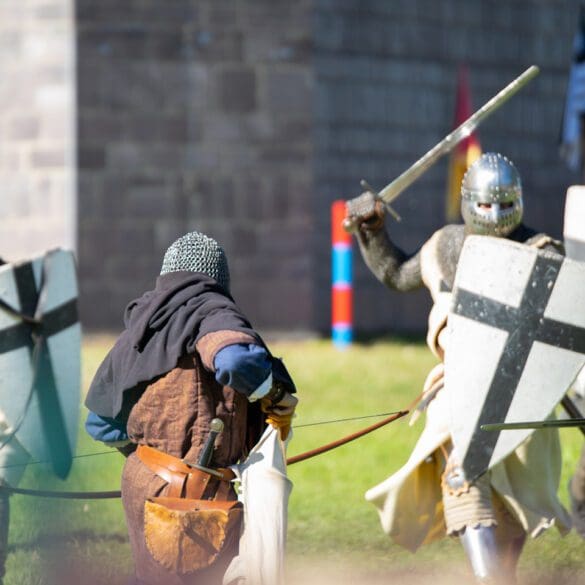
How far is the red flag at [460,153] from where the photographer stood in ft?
44.8

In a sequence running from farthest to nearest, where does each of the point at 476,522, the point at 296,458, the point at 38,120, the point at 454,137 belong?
the point at 38,120, the point at 454,137, the point at 296,458, the point at 476,522

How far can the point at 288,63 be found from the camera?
1322cm

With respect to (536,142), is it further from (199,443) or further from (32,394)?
(199,443)

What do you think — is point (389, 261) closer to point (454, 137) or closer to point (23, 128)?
point (454, 137)

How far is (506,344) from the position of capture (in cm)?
526

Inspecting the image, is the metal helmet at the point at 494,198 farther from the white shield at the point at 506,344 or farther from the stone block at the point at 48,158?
the stone block at the point at 48,158

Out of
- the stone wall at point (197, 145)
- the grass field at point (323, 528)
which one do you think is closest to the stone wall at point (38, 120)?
the stone wall at point (197, 145)

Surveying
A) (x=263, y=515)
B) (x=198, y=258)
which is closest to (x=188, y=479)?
(x=263, y=515)

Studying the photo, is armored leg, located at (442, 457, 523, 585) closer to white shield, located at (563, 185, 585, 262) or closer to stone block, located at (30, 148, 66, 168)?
white shield, located at (563, 185, 585, 262)

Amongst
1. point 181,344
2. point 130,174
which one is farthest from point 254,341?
point 130,174

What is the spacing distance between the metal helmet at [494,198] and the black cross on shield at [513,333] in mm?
389

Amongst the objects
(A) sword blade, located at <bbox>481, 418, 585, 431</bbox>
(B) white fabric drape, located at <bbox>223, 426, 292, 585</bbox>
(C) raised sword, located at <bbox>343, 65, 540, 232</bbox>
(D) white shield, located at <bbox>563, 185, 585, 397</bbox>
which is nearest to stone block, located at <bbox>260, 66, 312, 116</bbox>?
(C) raised sword, located at <bbox>343, 65, 540, 232</bbox>

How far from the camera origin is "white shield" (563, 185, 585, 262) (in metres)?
5.97

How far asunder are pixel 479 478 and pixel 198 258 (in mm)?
1304
